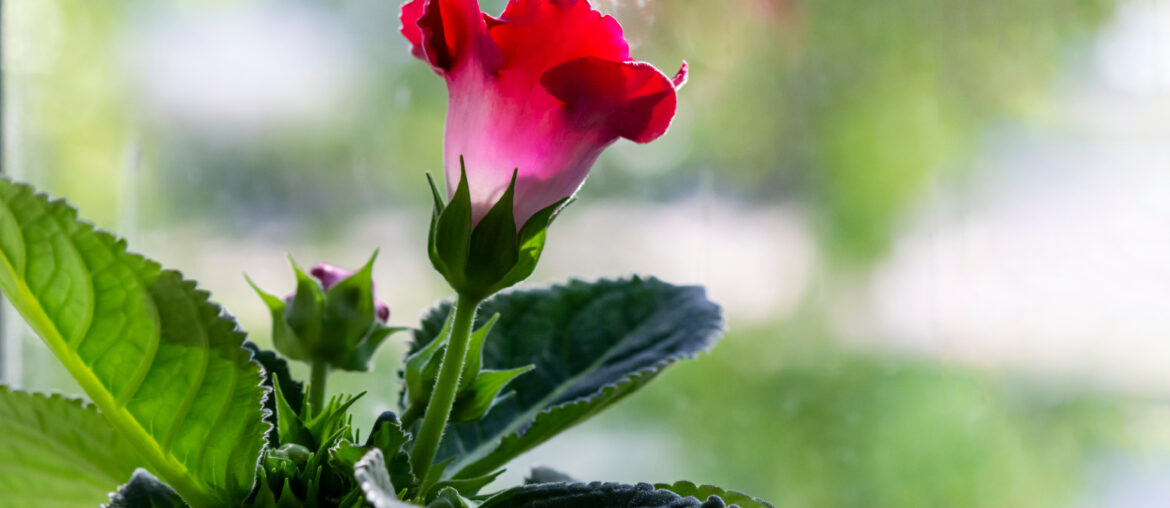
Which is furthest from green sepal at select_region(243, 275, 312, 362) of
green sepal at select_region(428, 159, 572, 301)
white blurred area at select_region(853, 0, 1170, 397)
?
white blurred area at select_region(853, 0, 1170, 397)

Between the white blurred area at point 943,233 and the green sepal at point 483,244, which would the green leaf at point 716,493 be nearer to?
the green sepal at point 483,244

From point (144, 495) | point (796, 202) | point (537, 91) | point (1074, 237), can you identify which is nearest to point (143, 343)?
point (144, 495)

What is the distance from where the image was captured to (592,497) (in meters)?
0.33

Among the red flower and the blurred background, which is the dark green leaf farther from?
the blurred background

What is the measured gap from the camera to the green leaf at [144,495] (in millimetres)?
312

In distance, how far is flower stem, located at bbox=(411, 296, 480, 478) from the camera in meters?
0.35

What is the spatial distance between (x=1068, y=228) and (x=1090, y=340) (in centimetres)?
9

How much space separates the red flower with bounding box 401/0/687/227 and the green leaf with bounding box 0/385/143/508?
0.23m

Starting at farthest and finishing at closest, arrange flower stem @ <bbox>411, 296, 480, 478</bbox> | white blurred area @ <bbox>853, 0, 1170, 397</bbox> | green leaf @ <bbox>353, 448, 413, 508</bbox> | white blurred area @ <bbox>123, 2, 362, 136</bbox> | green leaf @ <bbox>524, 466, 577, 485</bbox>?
1. white blurred area @ <bbox>123, 2, 362, 136</bbox>
2. white blurred area @ <bbox>853, 0, 1170, 397</bbox>
3. green leaf @ <bbox>524, 466, 577, 485</bbox>
4. flower stem @ <bbox>411, 296, 480, 478</bbox>
5. green leaf @ <bbox>353, 448, 413, 508</bbox>

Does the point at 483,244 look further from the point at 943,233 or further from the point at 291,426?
the point at 943,233

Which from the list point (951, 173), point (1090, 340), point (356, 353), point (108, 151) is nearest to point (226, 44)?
point (108, 151)

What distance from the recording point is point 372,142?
856 mm

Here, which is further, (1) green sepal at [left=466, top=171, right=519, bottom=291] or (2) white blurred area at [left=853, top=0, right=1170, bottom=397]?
(2) white blurred area at [left=853, top=0, right=1170, bottom=397]

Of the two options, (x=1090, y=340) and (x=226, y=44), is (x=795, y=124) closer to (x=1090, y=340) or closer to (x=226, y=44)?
(x=1090, y=340)
